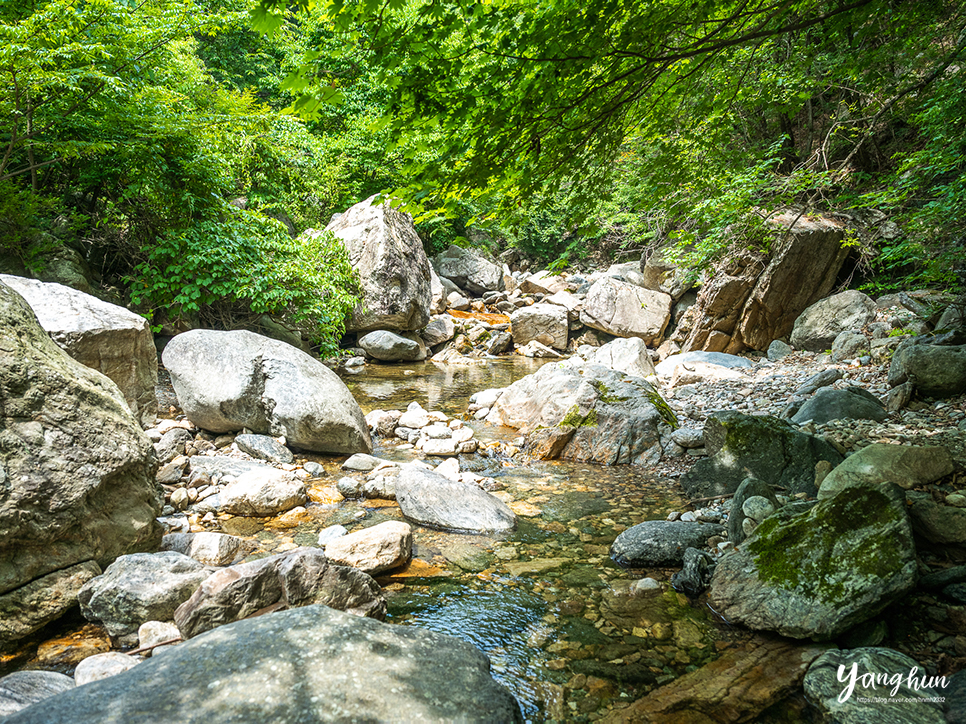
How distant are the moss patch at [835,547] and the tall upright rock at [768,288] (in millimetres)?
8281

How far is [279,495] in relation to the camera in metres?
4.93

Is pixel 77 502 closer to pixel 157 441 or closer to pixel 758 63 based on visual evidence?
pixel 157 441

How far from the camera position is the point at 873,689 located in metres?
2.38

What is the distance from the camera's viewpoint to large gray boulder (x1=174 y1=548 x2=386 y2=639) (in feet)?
9.53

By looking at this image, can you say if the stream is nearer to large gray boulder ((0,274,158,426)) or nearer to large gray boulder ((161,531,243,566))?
large gray boulder ((161,531,243,566))

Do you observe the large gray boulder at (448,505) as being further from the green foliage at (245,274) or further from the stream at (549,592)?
the green foliage at (245,274)

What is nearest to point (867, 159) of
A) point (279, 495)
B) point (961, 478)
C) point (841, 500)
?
point (961, 478)

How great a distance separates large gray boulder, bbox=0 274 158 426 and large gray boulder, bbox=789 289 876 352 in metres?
12.3

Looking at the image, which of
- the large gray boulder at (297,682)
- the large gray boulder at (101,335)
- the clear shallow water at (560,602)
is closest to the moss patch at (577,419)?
the clear shallow water at (560,602)

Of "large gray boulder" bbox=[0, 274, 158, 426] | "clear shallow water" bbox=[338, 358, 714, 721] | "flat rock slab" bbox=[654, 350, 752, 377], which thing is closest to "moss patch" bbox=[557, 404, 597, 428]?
"clear shallow water" bbox=[338, 358, 714, 721]

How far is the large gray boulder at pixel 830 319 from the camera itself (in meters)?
10.3

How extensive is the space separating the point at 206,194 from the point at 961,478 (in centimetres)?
1129

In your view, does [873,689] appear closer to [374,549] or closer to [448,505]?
[374,549]

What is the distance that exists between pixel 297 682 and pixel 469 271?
A: 19221 millimetres
